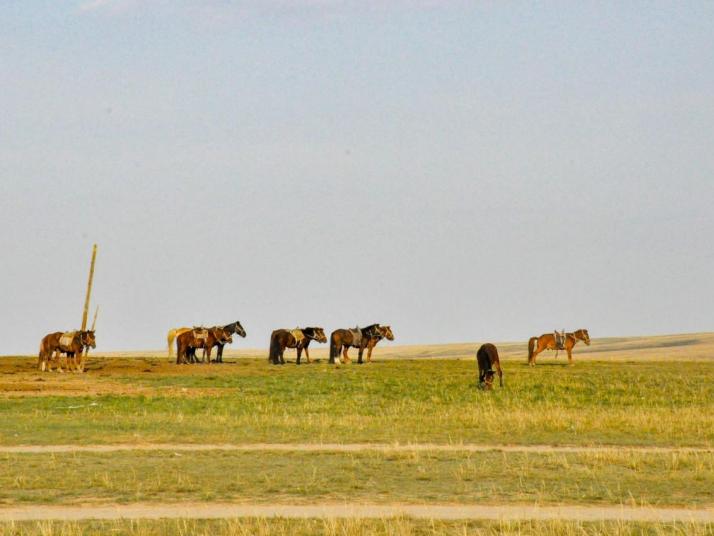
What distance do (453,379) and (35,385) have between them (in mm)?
16192

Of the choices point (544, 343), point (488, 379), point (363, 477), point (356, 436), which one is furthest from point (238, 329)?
point (363, 477)

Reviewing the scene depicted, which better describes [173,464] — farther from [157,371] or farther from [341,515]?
[157,371]

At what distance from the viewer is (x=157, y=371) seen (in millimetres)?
52062

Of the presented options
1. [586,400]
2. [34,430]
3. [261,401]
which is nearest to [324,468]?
[34,430]

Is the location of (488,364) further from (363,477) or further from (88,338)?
(363,477)

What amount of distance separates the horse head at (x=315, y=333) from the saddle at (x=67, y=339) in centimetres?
1267

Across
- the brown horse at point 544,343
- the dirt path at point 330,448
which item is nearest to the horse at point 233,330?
the brown horse at point 544,343

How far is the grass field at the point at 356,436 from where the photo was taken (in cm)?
1797

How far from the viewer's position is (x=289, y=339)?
59375 mm

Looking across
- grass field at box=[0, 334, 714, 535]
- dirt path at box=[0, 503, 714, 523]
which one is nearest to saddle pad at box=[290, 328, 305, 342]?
grass field at box=[0, 334, 714, 535]

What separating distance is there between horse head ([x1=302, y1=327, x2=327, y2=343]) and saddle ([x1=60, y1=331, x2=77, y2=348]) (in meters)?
12.7

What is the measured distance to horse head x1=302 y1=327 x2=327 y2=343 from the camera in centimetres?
5975

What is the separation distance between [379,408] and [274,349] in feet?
73.8

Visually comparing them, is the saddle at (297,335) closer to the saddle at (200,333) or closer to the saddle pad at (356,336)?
the saddle pad at (356,336)
